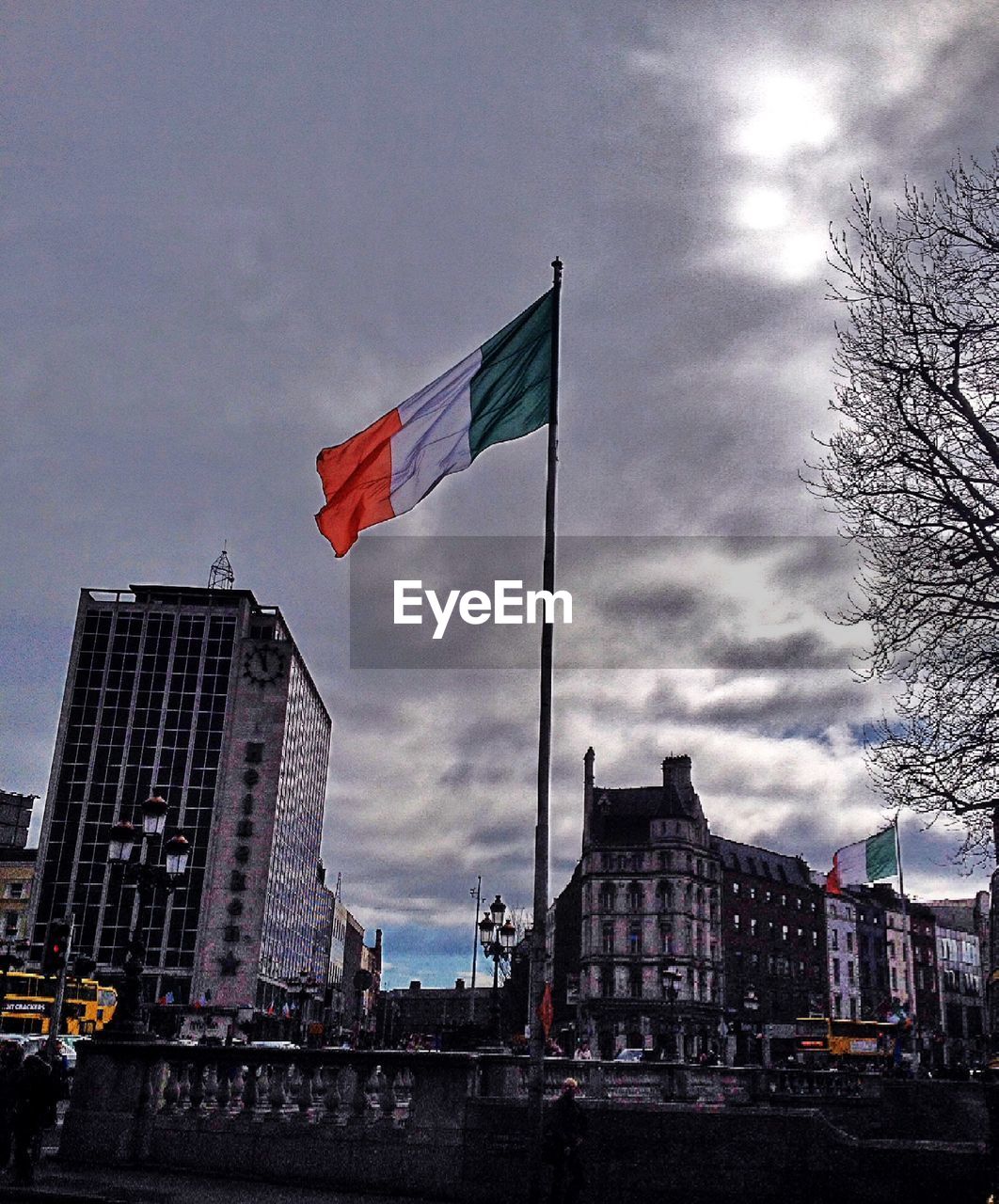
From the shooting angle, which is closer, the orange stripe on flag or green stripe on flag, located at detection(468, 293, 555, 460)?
green stripe on flag, located at detection(468, 293, 555, 460)

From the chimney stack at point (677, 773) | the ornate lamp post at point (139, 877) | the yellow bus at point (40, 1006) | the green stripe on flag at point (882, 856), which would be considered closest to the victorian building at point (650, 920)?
the chimney stack at point (677, 773)

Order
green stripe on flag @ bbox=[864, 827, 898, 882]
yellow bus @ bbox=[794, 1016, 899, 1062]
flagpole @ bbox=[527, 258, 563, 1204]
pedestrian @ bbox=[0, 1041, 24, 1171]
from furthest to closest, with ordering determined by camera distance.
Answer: yellow bus @ bbox=[794, 1016, 899, 1062] < green stripe on flag @ bbox=[864, 827, 898, 882] < pedestrian @ bbox=[0, 1041, 24, 1171] < flagpole @ bbox=[527, 258, 563, 1204]

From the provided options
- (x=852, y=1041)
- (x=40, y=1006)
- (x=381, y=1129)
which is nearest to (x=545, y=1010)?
(x=381, y=1129)

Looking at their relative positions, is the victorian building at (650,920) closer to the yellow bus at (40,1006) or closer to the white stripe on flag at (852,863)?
the white stripe on flag at (852,863)

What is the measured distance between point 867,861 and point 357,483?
38216mm

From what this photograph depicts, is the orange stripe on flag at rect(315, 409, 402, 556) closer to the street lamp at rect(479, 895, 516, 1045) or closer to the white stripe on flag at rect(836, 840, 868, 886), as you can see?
the street lamp at rect(479, 895, 516, 1045)

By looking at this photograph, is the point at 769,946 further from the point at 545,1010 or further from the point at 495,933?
the point at 545,1010

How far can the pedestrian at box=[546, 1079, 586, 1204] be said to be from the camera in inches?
570

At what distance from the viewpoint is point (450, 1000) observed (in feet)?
587

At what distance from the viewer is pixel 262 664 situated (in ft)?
381

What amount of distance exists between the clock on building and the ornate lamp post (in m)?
90.0

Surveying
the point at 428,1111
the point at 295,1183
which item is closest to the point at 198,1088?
the point at 295,1183

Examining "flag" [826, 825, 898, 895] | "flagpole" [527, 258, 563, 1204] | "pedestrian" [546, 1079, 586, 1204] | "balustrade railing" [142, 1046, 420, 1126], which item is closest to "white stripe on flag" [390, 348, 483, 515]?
"flagpole" [527, 258, 563, 1204]

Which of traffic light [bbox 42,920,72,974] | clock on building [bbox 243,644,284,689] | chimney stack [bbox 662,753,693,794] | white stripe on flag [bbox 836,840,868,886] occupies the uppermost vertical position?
clock on building [bbox 243,644,284,689]
